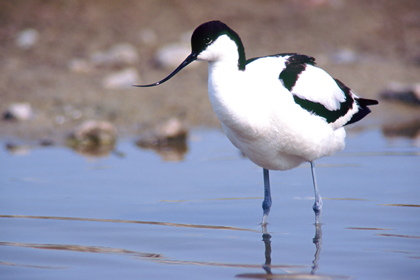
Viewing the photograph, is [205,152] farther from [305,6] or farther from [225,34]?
[305,6]

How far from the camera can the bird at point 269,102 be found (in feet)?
13.4

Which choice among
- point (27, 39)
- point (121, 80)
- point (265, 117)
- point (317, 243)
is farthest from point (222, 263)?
point (27, 39)

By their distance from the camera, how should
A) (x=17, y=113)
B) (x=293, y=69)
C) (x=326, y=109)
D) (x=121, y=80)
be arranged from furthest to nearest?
(x=121, y=80)
(x=17, y=113)
(x=326, y=109)
(x=293, y=69)

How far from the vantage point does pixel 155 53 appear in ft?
31.7

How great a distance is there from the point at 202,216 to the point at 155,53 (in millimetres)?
5055

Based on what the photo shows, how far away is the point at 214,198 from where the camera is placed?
5.36 meters

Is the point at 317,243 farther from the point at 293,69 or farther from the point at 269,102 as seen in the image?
the point at 293,69

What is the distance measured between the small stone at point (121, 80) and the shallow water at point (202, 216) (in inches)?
69.5

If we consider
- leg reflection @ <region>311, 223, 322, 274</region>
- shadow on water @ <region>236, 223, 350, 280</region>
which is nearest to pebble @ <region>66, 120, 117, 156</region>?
leg reflection @ <region>311, 223, 322, 274</region>

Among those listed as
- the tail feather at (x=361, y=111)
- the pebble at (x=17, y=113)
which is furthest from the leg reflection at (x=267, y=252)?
the pebble at (x=17, y=113)

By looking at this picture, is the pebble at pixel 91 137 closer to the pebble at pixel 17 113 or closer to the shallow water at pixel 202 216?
the shallow water at pixel 202 216

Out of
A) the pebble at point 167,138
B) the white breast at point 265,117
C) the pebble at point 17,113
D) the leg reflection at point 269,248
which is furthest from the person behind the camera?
the pebble at point 17,113

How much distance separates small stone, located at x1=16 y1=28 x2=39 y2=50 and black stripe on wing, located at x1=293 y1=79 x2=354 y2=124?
5.60 metres

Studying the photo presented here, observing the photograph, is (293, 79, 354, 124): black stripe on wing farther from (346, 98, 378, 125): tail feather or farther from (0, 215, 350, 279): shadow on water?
(0, 215, 350, 279): shadow on water
